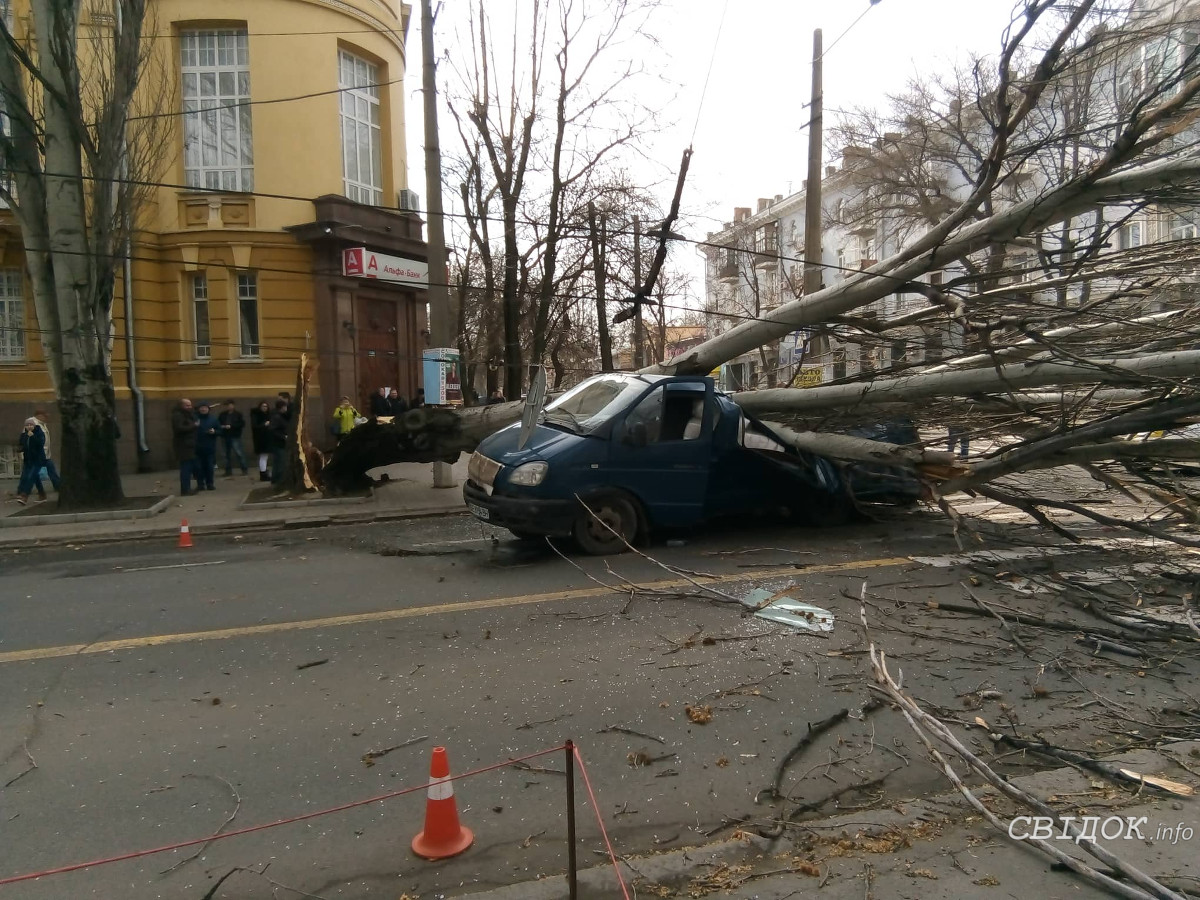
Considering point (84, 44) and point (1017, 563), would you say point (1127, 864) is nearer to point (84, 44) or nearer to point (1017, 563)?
point (1017, 563)

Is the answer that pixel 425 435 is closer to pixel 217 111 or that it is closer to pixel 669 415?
pixel 669 415

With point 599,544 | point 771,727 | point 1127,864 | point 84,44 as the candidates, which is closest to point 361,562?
point 599,544

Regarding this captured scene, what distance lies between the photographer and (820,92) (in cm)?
1467

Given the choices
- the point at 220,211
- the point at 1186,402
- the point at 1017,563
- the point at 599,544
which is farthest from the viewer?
the point at 220,211

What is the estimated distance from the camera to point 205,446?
14.6m

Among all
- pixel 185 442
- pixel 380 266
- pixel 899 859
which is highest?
pixel 380 266

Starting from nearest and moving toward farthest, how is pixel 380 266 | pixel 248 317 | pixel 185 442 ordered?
pixel 185 442 < pixel 248 317 < pixel 380 266

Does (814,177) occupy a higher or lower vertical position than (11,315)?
higher

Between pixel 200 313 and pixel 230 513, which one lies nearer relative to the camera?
pixel 230 513

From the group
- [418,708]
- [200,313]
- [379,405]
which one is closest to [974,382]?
[418,708]

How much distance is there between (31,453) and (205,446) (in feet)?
8.61

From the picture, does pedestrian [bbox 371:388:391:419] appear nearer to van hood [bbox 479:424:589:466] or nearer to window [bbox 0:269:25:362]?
window [bbox 0:269:25:362]

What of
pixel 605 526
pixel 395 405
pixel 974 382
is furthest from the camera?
pixel 395 405

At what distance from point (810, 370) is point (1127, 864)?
864cm
